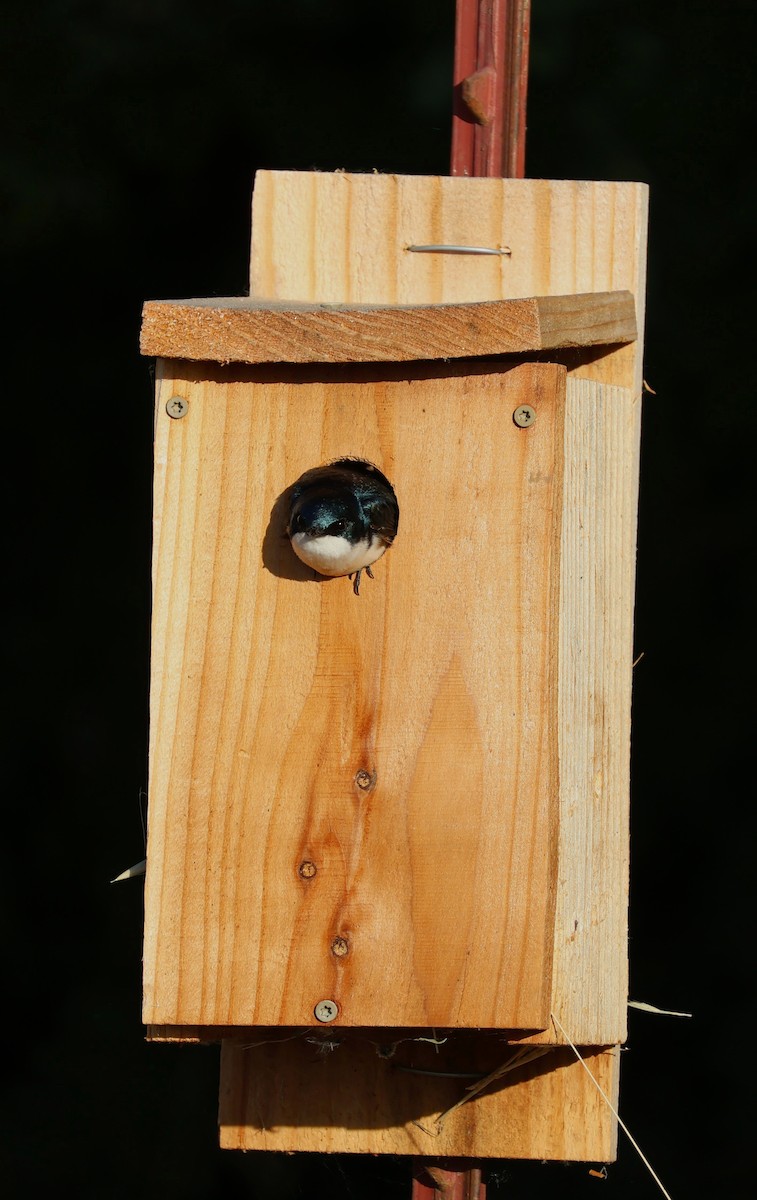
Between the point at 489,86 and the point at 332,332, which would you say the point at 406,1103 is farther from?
the point at 489,86

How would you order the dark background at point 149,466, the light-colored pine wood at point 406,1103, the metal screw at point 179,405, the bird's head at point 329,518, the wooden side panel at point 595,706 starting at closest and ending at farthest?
the bird's head at point 329,518, the metal screw at point 179,405, the wooden side panel at point 595,706, the light-colored pine wood at point 406,1103, the dark background at point 149,466

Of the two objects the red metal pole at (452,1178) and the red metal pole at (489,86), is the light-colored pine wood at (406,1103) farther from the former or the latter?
the red metal pole at (489,86)

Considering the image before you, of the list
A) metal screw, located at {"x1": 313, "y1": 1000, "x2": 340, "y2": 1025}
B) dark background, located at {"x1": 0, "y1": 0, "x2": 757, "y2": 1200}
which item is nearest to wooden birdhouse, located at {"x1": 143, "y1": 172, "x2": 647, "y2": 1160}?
metal screw, located at {"x1": 313, "y1": 1000, "x2": 340, "y2": 1025}

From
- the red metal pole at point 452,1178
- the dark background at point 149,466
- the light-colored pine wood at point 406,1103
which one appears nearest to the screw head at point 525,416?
the light-colored pine wood at point 406,1103

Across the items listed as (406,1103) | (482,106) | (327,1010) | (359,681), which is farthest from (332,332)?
(406,1103)

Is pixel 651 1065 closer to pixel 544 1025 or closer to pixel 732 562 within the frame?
pixel 732 562

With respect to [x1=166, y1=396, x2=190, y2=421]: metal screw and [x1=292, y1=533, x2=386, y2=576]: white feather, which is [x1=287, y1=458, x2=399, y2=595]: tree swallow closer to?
[x1=292, y1=533, x2=386, y2=576]: white feather
